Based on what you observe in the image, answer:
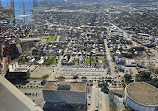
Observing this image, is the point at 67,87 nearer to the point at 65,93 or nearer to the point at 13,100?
the point at 65,93

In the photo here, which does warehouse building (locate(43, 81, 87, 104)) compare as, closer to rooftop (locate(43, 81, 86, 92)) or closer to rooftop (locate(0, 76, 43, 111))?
rooftop (locate(43, 81, 86, 92))

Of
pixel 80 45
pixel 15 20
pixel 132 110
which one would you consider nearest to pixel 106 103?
pixel 132 110

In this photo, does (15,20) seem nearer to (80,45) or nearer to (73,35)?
(73,35)

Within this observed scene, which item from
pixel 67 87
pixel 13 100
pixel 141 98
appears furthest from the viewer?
pixel 67 87

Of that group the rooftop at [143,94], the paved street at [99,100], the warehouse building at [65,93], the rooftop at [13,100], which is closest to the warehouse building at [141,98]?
the rooftop at [143,94]

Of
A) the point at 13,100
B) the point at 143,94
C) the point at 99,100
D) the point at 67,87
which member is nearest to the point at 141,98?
the point at 143,94

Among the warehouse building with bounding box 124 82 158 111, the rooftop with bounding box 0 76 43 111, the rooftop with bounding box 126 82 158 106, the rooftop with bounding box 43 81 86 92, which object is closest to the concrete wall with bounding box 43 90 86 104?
the rooftop with bounding box 43 81 86 92

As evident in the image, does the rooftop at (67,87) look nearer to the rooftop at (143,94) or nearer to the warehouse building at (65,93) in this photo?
the warehouse building at (65,93)
